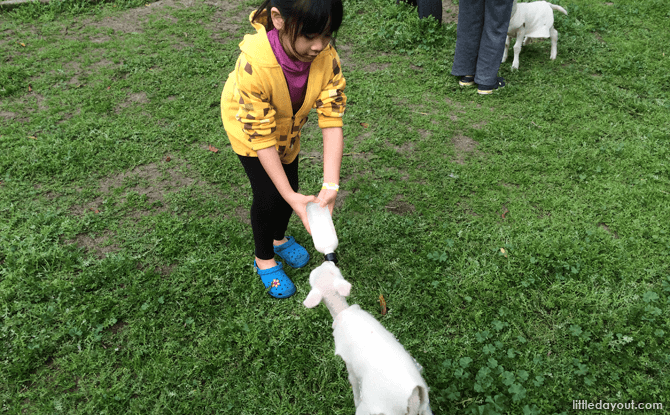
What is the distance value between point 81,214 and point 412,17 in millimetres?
4508

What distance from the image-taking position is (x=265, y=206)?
2.33 meters

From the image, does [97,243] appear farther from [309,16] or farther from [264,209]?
[309,16]

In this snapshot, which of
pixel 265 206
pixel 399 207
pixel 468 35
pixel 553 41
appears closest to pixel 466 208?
pixel 399 207

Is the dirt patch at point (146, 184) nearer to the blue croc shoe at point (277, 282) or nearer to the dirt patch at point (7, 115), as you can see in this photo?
the blue croc shoe at point (277, 282)

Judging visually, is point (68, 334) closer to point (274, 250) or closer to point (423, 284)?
point (274, 250)

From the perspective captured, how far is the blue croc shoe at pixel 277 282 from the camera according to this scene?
264 centimetres

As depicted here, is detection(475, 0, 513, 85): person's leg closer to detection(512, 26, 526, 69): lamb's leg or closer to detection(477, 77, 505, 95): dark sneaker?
detection(477, 77, 505, 95): dark sneaker

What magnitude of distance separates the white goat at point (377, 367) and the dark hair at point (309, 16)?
0.94 m

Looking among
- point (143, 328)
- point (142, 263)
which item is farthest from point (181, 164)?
point (143, 328)

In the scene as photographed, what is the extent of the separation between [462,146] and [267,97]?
2468 millimetres

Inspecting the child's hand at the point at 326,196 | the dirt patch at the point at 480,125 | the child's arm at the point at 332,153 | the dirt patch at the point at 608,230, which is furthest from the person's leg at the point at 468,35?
Result: the child's hand at the point at 326,196

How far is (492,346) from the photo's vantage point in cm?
233

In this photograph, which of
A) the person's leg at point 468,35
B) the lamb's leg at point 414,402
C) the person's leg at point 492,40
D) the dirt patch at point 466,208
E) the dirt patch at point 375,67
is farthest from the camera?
the dirt patch at point 375,67

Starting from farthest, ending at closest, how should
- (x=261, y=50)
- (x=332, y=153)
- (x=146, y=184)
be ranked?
(x=146, y=184)
(x=332, y=153)
(x=261, y=50)
